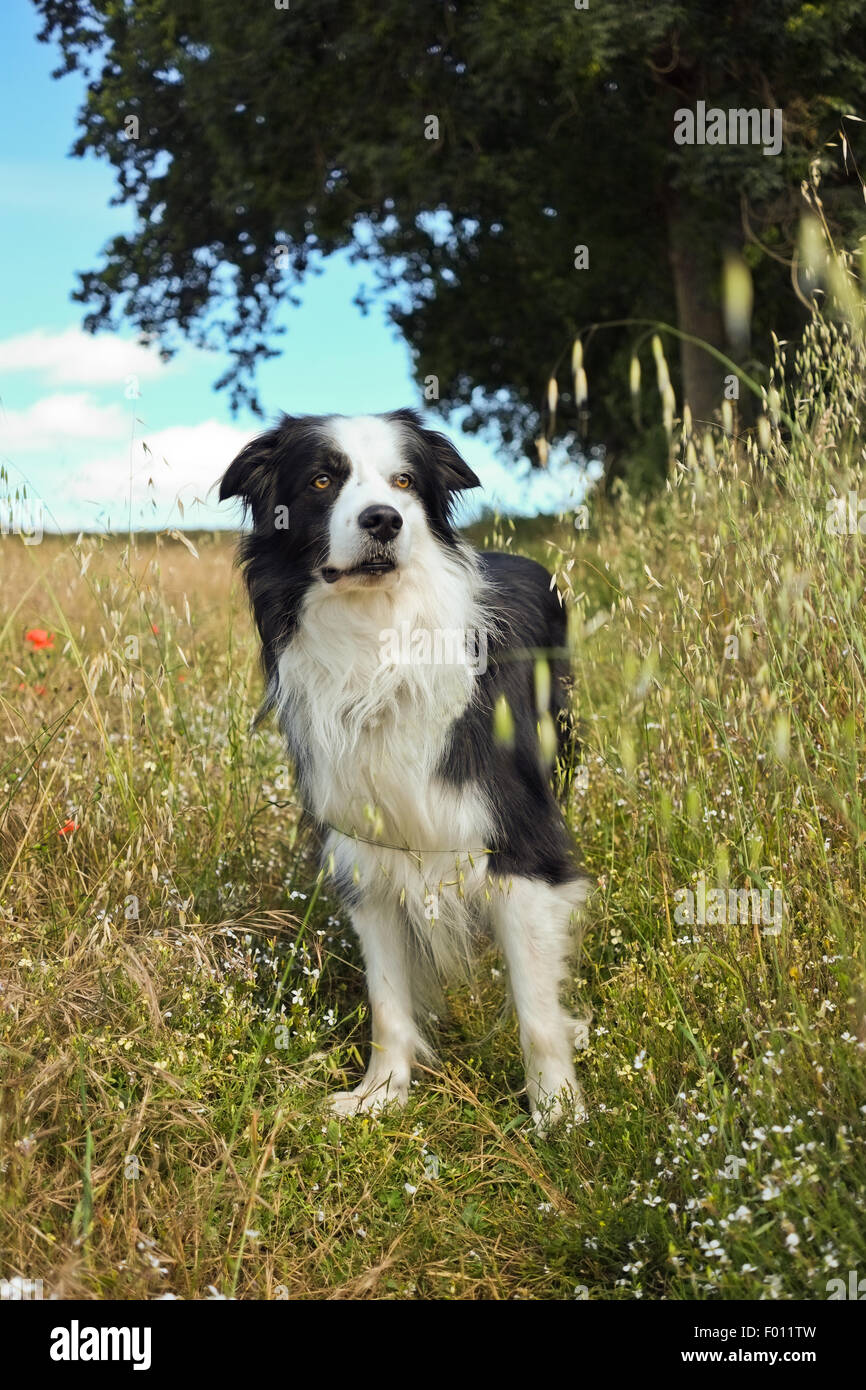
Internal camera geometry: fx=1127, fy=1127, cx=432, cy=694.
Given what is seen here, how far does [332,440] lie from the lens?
299 centimetres

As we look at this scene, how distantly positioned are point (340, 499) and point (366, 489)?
0.07m

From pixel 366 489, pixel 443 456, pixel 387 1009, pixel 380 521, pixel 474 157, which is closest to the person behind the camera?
pixel 380 521

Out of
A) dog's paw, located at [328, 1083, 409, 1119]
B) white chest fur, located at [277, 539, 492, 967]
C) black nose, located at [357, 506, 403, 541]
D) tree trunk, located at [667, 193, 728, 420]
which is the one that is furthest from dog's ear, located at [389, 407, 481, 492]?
tree trunk, located at [667, 193, 728, 420]

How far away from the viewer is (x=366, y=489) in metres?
2.88

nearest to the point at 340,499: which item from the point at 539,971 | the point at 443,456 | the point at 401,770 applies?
the point at 443,456

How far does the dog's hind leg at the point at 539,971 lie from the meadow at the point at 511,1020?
0.28 ft

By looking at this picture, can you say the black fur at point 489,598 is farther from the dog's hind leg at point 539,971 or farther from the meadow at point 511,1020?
the meadow at point 511,1020

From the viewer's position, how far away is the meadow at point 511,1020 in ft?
7.02

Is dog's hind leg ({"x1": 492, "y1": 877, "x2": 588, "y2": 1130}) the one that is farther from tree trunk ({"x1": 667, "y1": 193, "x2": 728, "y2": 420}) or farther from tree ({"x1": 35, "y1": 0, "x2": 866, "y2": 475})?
tree trunk ({"x1": 667, "y1": 193, "x2": 728, "y2": 420})

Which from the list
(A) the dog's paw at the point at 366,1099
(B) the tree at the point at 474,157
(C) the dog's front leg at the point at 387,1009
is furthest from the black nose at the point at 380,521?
(B) the tree at the point at 474,157

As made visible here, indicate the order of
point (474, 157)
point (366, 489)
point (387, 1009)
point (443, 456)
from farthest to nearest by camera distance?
1. point (474, 157)
2. point (443, 456)
3. point (387, 1009)
4. point (366, 489)

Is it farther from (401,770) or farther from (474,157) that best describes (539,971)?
(474,157)
